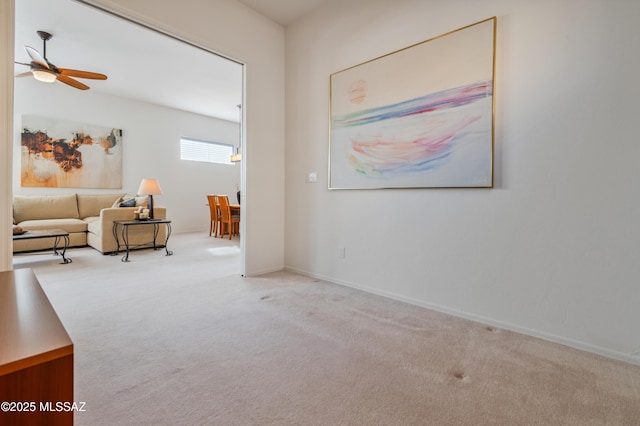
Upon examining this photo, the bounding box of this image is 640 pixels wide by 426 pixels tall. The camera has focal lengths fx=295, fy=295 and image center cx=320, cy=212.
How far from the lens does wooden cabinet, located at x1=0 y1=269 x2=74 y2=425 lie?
23.1 inches

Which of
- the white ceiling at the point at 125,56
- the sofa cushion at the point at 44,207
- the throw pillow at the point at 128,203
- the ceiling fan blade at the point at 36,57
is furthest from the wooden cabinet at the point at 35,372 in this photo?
the sofa cushion at the point at 44,207

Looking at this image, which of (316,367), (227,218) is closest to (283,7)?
(316,367)

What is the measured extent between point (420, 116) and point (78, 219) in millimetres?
5960

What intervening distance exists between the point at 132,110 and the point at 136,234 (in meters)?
3.01

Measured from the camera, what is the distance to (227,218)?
6.11 meters

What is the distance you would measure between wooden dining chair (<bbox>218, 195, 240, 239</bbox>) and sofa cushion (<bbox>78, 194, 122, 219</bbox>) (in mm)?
1862

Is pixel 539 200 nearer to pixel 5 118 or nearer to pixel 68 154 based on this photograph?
pixel 5 118

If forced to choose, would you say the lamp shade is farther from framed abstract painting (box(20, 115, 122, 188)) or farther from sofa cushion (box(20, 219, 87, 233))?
framed abstract painting (box(20, 115, 122, 188))

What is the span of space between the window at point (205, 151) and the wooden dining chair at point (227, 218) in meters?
1.87

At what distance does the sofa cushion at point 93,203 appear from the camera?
5410mm

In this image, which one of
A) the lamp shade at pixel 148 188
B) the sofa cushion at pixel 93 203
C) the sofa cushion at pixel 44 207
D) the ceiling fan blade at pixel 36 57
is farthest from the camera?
the sofa cushion at pixel 93 203

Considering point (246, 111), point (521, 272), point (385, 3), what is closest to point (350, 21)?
point (385, 3)

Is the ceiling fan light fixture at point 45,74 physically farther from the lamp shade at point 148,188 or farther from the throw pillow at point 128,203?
the throw pillow at point 128,203

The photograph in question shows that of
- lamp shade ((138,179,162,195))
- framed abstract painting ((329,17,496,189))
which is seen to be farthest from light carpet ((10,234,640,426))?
lamp shade ((138,179,162,195))
